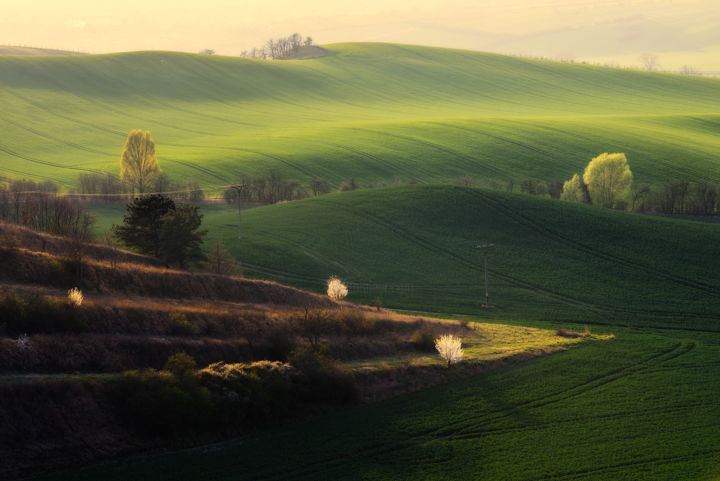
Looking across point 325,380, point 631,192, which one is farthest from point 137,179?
point 325,380

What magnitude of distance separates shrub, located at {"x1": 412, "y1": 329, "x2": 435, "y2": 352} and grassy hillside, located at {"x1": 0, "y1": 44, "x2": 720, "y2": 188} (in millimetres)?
70251

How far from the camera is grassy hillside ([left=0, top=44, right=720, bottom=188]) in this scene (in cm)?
12406

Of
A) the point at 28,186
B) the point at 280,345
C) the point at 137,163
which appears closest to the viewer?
the point at 280,345

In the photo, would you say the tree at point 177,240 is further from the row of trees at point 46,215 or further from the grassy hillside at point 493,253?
the grassy hillside at point 493,253

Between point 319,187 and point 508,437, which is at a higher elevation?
point 319,187

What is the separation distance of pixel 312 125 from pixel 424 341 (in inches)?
4380

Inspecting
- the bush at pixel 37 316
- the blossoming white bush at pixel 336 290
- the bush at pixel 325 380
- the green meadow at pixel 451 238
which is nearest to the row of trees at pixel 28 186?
the green meadow at pixel 451 238

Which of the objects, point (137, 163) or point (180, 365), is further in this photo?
point (137, 163)

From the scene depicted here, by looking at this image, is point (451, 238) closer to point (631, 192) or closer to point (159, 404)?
point (631, 192)

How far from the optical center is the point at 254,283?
180ft

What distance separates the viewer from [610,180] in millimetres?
109750

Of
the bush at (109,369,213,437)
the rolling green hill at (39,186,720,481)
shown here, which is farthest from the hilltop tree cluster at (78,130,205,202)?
the bush at (109,369,213,437)

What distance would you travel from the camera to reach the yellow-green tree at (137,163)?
4323 inches

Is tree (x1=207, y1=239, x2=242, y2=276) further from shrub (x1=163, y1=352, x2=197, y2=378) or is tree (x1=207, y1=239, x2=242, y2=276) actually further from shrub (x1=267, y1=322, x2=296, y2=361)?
shrub (x1=163, y1=352, x2=197, y2=378)
